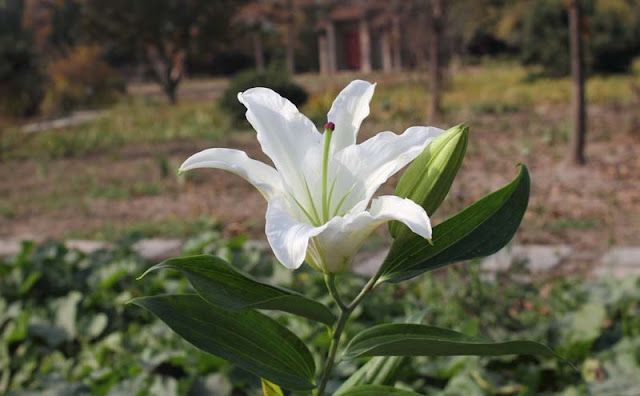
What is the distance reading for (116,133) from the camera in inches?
431

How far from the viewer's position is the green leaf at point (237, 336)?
79cm

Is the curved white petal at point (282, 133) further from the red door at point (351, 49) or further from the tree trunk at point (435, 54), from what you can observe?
the red door at point (351, 49)

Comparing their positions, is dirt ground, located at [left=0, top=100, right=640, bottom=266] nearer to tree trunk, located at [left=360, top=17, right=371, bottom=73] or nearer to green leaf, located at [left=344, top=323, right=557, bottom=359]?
green leaf, located at [left=344, top=323, right=557, bottom=359]

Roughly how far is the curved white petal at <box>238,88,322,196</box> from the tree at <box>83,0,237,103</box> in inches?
683

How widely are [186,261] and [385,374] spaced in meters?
0.34

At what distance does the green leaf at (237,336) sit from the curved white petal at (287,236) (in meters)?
0.12

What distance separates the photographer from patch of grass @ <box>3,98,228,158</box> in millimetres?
9828

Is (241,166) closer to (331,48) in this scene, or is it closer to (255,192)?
(255,192)

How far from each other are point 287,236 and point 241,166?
4.8 inches

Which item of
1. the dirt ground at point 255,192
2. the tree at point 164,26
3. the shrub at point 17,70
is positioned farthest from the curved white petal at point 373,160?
the tree at point 164,26

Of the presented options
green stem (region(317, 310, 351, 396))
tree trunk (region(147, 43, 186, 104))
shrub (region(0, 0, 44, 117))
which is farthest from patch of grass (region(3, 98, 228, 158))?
green stem (region(317, 310, 351, 396))

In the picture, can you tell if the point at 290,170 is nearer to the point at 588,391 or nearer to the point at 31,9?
the point at 588,391

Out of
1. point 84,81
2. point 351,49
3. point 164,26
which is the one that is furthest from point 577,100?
point 351,49

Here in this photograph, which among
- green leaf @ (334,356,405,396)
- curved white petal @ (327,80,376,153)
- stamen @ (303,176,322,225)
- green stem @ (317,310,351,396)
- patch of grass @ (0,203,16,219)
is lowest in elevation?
patch of grass @ (0,203,16,219)
